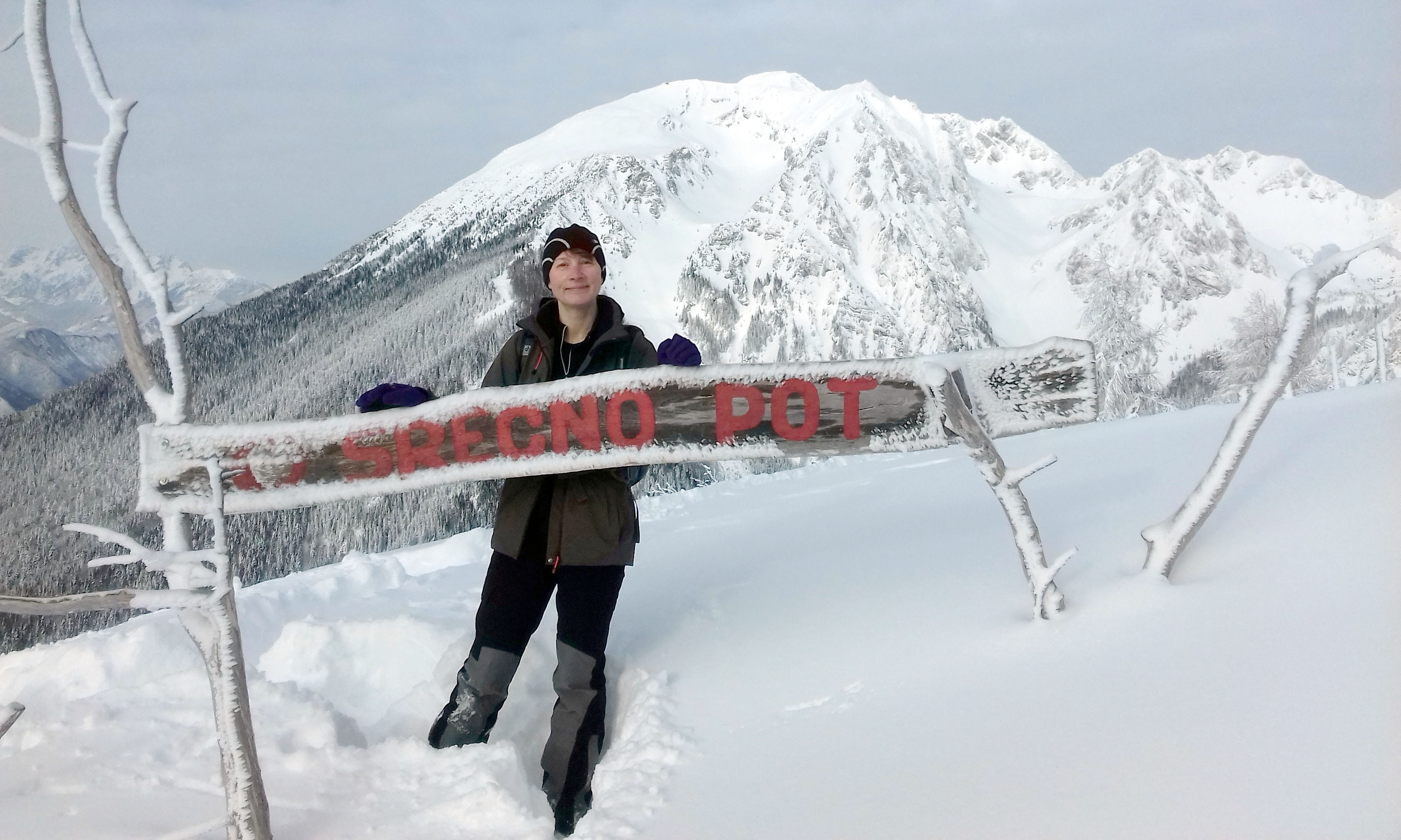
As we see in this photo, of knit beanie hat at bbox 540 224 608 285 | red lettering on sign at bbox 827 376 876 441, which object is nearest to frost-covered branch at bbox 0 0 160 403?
knit beanie hat at bbox 540 224 608 285

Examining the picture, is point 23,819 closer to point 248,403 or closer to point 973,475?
point 973,475

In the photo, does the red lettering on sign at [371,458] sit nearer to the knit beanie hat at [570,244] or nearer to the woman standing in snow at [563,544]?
the woman standing in snow at [563,544]

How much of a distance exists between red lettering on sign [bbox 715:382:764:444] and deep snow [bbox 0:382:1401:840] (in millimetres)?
955

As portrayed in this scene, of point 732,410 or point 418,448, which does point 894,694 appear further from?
point 418,448

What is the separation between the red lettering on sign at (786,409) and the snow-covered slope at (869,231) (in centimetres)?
1679

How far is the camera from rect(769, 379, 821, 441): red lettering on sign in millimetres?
2559

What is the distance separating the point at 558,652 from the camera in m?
2.55

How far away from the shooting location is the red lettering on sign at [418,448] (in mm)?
2605

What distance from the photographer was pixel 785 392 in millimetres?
2568

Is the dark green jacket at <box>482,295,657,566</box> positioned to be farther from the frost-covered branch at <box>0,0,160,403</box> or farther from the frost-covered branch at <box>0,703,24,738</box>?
the frost-covered branch at <box>0,703,24,738</box>

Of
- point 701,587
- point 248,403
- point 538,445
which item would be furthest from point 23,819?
point 248,403

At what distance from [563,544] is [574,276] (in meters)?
0.98

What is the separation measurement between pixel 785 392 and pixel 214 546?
1848 millimetres

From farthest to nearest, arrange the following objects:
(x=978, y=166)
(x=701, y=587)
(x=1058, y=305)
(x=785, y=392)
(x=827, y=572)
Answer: (x=978, y=166)
(x=1058, y=305)
(x=701, y=587)
(x=827, y=572)
(x=785, y=392)
